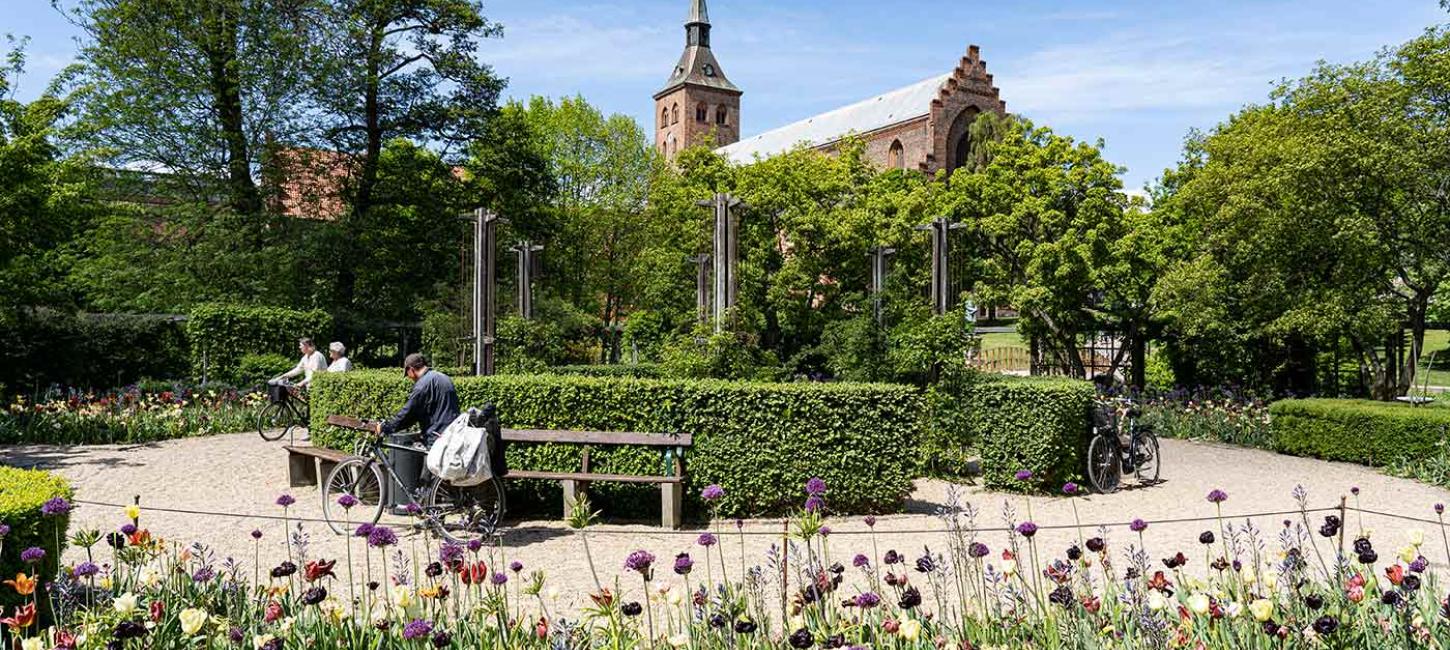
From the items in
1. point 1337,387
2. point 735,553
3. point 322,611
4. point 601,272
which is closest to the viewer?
point 322,611

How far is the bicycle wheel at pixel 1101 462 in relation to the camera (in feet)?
33.0

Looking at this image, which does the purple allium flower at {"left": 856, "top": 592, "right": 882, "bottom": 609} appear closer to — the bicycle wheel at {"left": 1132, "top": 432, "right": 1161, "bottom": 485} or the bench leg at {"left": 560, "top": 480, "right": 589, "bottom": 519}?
the bench leg at {"left": 560, "top": 480, "right": 589, "bottom": 519}

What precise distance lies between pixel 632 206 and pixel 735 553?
96.5 feet

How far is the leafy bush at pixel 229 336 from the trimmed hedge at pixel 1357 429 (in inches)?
670

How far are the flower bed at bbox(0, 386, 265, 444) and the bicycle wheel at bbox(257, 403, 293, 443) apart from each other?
102 centimetres

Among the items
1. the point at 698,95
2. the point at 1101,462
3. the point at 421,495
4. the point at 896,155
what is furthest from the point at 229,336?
the point at 698,95

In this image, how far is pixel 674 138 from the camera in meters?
70.2

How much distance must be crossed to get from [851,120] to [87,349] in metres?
45.3

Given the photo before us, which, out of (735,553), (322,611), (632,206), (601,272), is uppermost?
(632,206)

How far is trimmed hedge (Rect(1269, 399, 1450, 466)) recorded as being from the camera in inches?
453

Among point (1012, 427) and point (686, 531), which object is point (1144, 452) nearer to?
point (1012, 427)

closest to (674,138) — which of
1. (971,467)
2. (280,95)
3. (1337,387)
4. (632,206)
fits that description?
(632,206)

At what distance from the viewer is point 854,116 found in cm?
5784

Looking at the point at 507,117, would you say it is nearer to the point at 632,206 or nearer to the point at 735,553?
the point at 632,206
